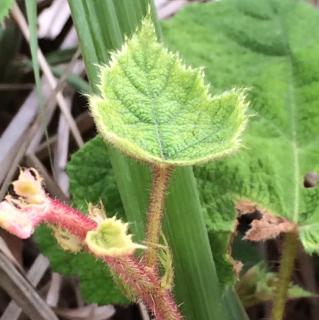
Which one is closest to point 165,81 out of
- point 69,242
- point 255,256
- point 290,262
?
point 69,242

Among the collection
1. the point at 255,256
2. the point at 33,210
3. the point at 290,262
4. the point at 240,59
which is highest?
the point at 33,210

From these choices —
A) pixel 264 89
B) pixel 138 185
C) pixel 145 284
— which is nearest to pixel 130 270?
pixel 145 284

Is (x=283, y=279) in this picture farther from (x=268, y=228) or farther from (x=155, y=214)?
(x=155, y=214)

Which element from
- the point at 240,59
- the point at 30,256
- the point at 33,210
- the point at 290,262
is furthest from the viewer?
the point at 30,256

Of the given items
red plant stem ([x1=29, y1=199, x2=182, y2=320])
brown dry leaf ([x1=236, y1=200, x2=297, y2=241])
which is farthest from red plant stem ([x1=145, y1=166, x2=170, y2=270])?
brown dry leaf ([x1=236, y1=200, x2=297, y2=241])

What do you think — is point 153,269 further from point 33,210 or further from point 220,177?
point 220,177

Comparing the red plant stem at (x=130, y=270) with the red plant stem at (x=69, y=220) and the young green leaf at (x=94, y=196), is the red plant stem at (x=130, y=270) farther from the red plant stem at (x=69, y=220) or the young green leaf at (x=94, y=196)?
the young green leaf at (x=94, y=196)

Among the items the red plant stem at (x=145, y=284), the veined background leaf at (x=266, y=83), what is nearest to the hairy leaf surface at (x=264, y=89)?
the veined background leaf at (x=266, y=83)
